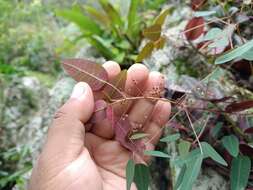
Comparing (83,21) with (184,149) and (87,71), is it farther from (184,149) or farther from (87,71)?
(184,149)

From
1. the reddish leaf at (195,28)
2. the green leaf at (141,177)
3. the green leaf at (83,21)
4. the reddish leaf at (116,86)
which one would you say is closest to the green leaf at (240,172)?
the green leaf at (141,177)

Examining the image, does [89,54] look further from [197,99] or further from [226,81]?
[197,99]

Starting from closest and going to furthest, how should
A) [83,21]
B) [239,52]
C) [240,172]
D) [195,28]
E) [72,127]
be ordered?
[239,52], [240,172], [72,127], [195,28], [83,21]

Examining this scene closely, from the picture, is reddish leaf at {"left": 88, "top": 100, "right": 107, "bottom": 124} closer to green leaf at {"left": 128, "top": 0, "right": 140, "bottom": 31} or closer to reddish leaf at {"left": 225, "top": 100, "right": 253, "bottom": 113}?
reddish leaf at {"left": 225, "top": 100, "right": 253, "bottom": 113}

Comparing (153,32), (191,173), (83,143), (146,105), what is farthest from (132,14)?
(191,173)

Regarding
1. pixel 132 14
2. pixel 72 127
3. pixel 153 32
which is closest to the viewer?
pixel 72 127
